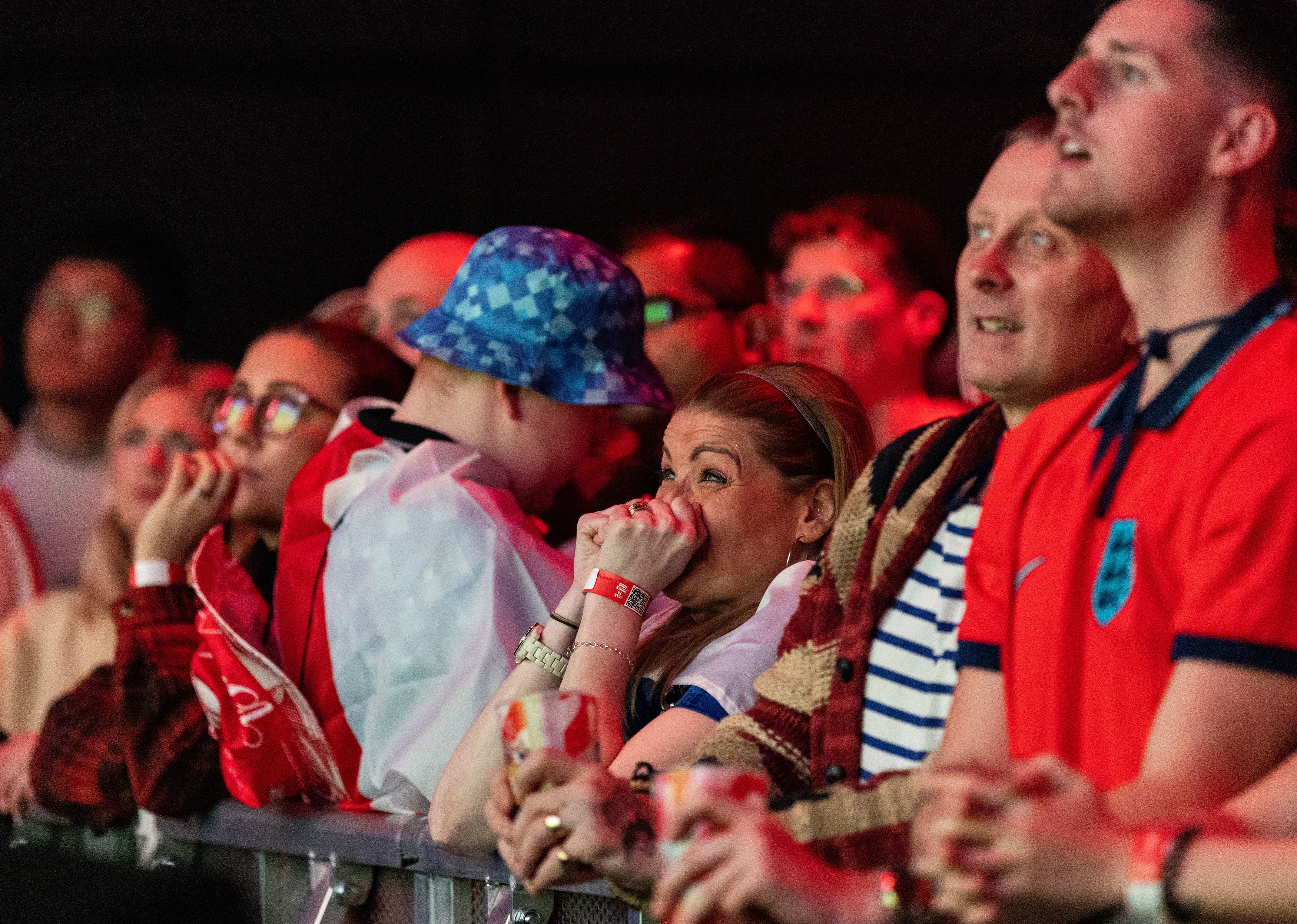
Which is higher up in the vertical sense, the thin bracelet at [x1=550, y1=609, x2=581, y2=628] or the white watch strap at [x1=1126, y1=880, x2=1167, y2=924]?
the thin bracelet at [x1=550, y1=609, x2=581, y2=628]

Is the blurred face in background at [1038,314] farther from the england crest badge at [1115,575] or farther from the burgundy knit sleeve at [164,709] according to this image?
the burgundy knit sleeve at [164,709]

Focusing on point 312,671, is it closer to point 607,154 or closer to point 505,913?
point 505,913

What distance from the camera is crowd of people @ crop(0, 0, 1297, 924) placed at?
51.7 inches

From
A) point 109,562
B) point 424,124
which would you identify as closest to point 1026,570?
point 109,562

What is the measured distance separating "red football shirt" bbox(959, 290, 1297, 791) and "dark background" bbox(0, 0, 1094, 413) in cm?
294

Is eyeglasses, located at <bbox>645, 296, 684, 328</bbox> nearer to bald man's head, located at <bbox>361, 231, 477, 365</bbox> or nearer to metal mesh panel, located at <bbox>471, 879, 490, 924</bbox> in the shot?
bald man's head, located at <bbox>361, 231, 477, 365</bbox>

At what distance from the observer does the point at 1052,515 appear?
1494 mm

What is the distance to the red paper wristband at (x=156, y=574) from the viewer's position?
3.15 m

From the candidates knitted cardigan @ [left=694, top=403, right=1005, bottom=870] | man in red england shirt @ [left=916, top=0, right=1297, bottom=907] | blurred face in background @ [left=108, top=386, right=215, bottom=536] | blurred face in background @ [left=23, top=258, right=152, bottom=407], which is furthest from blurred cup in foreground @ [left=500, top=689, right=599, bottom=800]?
blurred face in background @ [left=23, top=258, right=152, bottom=407]

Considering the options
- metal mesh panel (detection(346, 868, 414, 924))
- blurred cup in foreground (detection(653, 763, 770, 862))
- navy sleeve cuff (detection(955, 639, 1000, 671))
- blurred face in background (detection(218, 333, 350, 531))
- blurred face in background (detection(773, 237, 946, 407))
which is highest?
blurred face in background (detection(773, 237, 946, 407))

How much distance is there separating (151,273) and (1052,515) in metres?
4.19

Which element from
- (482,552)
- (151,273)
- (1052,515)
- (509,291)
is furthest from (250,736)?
(151,273)

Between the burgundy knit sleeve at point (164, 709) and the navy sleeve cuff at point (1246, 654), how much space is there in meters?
2.06

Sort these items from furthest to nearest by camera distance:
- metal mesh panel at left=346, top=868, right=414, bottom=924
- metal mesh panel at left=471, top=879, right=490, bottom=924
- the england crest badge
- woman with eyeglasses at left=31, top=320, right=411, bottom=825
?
1. woman with eyeglasses at left=31, top=320, right=411, bottom=825
2. metal mesh panel at left=346, top=868, right=414, bottom=924
3. metal mesh panel at left=471, top=879, right=490, bottom=924
4. the england crest badge
